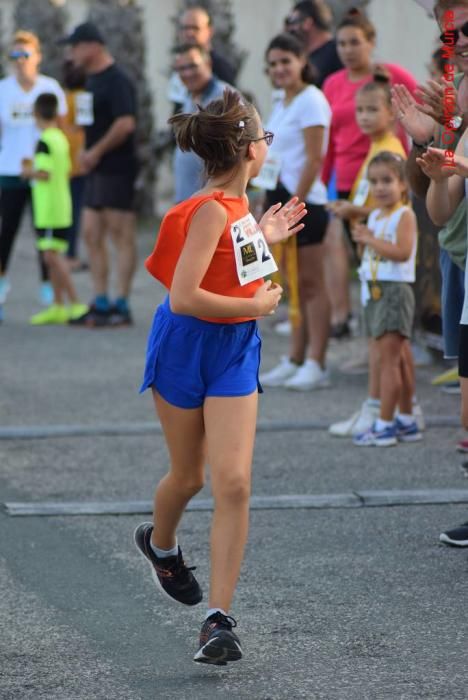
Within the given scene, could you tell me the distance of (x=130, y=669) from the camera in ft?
13.7

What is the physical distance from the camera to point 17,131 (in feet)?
39.9

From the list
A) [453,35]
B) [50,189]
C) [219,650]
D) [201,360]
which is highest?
[453,35]

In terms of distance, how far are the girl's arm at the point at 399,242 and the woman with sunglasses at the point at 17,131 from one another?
5.51 m

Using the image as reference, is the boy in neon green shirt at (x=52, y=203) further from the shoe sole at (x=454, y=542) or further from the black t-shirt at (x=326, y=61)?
the shoe sole at (x=454, y=542)

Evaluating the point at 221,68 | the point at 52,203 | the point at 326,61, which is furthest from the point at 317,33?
the point at 52,203

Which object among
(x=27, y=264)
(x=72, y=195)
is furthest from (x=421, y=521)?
(x=27, y=264)

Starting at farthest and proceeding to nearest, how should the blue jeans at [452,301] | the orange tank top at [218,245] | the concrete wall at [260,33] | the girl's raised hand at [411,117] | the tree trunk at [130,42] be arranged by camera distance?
the tree trunk at [130,42]
the concrete wall at [260,33]
the blue jeans at [452,301]
the girl's raised hand at [411,117]
the orange tank top at [218,245]

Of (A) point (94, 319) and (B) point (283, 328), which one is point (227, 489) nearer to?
(B) point (283, 328)

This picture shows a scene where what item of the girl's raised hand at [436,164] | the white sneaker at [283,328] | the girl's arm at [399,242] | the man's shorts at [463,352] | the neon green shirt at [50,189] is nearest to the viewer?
the girl's raised hand at [436,164]

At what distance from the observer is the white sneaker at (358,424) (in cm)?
740

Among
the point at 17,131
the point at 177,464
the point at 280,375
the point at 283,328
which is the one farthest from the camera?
the point at 17,131

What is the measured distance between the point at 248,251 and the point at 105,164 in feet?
24.1

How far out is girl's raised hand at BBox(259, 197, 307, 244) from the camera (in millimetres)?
4496

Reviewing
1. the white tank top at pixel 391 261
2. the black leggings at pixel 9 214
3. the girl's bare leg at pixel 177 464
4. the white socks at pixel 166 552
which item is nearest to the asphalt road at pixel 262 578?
the white socks at pixel 166 552
